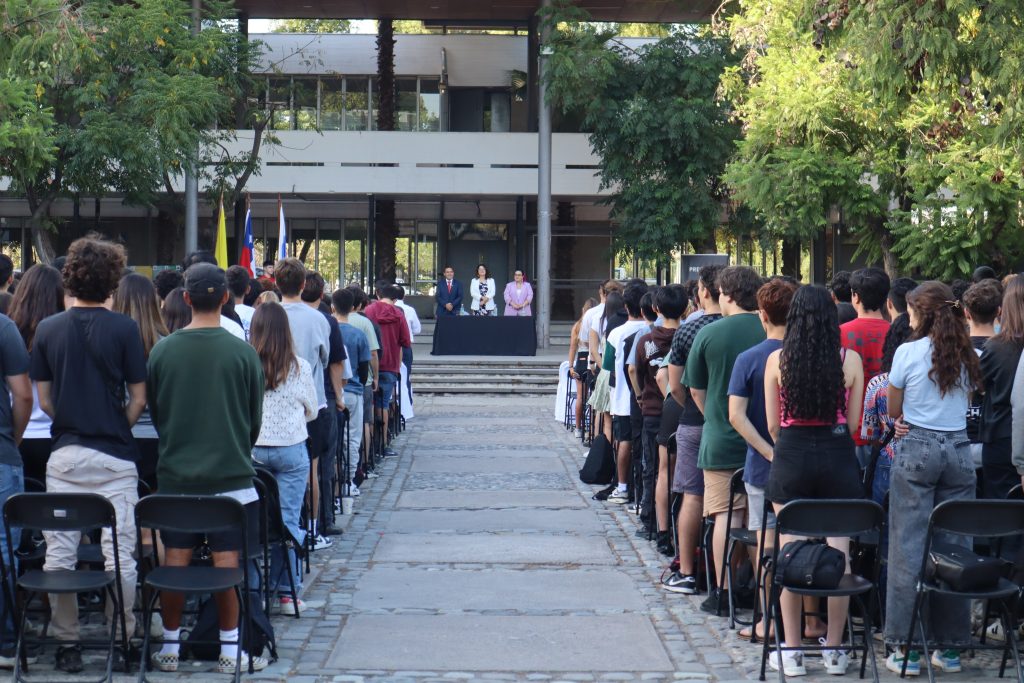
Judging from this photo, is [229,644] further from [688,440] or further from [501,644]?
[688,440]

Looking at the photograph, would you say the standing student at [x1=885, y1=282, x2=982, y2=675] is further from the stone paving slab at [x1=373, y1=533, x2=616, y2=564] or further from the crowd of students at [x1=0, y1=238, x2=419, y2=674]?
the crowd of students at [x1=0, y1=238, x2=419, y2=674]

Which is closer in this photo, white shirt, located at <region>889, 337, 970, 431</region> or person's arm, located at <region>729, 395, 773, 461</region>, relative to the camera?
white shirt, located at <region>889, 337, 970, 431</region>

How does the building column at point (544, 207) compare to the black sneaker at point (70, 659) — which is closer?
the black sneaker at point (70, 659)

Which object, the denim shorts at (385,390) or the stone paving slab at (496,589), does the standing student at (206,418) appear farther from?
the denim shorts at (385,390)

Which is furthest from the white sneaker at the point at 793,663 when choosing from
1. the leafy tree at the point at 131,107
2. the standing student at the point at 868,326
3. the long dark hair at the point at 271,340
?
the leafy tree at the point at 131,107

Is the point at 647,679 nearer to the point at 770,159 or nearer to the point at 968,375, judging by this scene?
the point at 968,375

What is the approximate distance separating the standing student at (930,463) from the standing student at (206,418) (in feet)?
10.3

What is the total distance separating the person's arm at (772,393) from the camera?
20.8ft

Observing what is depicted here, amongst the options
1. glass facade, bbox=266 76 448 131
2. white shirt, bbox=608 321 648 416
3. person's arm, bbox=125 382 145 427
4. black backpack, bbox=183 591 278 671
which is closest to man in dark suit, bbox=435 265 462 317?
glass facade, bbox=266 76 448 131

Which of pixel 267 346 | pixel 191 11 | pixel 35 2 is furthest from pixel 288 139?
pixel 267 346

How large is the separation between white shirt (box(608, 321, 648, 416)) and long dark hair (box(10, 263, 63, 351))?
4848 millimetres

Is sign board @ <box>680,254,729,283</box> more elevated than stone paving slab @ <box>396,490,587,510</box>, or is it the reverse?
sign board @ <box>680,254,729,283</box>

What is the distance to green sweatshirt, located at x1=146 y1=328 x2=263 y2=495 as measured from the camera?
606 cm

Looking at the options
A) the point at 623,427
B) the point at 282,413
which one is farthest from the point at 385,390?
the point at 282,413
